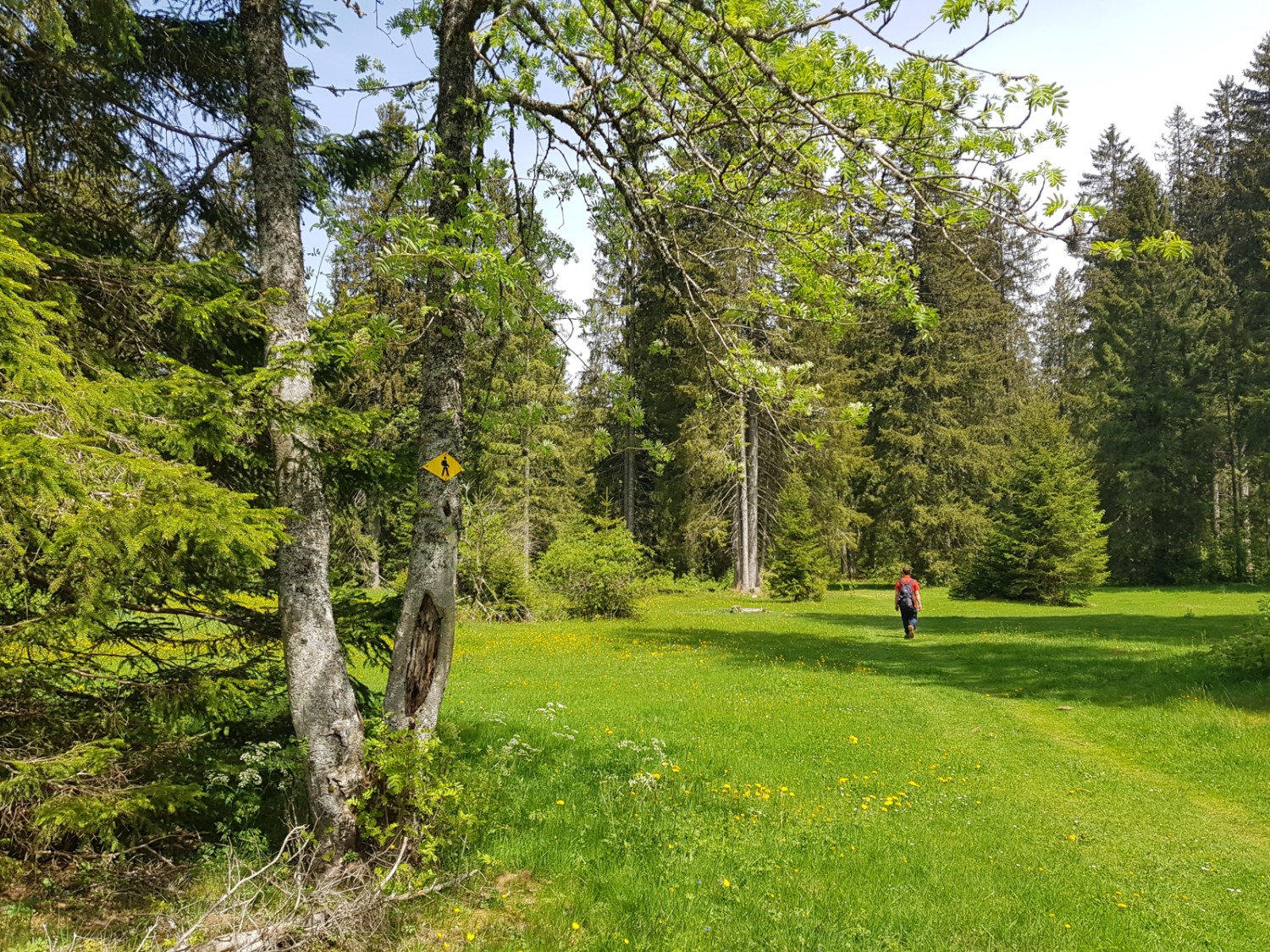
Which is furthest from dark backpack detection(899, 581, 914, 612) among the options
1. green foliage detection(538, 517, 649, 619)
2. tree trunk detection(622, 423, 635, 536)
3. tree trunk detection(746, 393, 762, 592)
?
tree trunk detection(622, 423, 635, 536)

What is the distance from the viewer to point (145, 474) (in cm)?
297

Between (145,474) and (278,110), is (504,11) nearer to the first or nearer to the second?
(278,110)

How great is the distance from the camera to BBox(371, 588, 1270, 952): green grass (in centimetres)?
409

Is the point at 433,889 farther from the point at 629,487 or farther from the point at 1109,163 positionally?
the point at 1109,163

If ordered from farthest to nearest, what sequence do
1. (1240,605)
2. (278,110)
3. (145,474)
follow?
(1240,605) → (278,110) → (145,474)


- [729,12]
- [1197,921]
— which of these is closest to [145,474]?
[729,12]

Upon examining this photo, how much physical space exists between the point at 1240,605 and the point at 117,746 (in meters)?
27.2

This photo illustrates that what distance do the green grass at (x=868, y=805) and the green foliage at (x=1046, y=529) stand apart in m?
12.4

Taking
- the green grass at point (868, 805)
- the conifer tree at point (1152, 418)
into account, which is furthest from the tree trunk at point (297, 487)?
the conifer tree at point (1152, 418)

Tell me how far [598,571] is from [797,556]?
9.02 metres

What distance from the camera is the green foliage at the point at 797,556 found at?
25.6 meters

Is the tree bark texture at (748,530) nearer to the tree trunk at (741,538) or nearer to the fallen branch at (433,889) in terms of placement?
the tree trunk at (741,538)

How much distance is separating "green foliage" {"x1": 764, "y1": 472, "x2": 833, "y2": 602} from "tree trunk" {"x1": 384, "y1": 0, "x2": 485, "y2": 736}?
2168 cm

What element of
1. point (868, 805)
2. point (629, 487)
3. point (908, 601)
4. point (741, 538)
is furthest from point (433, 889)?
point (629, 487)
